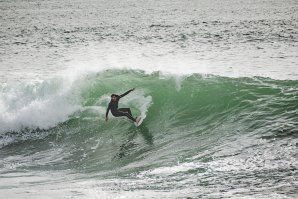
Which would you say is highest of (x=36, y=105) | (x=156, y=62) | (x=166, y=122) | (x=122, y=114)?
Answer: (x=122, y=114)

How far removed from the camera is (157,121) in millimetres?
15922

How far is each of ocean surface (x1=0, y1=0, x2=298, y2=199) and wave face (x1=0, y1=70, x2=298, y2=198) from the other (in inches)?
1.5

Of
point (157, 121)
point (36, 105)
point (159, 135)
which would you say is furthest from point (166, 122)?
point (36, 105)

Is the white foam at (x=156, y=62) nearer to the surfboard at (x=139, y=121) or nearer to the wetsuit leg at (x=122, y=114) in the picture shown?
the surfboard at (x=139, y=121)

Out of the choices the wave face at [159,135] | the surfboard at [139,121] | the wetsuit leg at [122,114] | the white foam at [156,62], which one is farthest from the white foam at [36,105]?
the surfboard at [139,121]

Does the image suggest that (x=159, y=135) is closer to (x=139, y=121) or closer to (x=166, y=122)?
(x=166, y=122)

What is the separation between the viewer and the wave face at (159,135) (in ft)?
31.9

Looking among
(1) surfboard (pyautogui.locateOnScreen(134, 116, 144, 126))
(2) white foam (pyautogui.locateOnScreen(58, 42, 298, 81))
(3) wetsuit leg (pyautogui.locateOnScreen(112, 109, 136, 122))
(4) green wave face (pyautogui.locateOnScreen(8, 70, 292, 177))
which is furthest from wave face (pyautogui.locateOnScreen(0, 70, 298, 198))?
(2) white foam (pyautogui.locateOnScreen(58, 42, 298, 81))

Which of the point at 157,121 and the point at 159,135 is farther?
the point at 157,121

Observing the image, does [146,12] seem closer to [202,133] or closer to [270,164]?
[202,133]

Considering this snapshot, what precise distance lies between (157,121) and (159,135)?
1309 millimetres

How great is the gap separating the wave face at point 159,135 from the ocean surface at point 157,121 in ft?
0.12

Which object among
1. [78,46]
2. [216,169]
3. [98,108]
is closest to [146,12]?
[78,46]

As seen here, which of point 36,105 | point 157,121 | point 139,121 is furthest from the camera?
point 36,105
